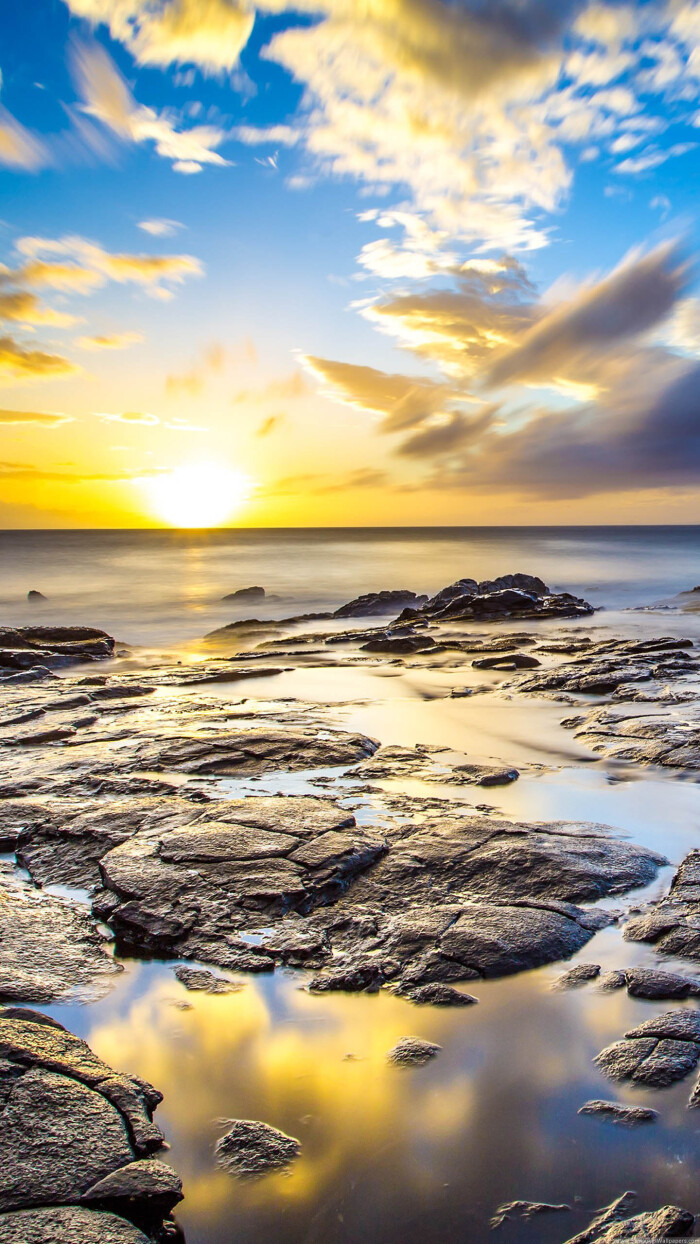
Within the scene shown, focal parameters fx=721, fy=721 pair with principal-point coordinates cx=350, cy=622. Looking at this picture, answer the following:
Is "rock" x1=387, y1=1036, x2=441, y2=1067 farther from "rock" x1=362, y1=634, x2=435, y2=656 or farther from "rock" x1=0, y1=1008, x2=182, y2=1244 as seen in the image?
"rock" x1=362, y1=634, x2=435, y2=656

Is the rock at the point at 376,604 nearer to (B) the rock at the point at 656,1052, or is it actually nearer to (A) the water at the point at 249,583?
(A) the water at the point at 249,583

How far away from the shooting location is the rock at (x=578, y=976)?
9.45ft

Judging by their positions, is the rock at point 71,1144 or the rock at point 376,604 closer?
the rock at point 71,1144

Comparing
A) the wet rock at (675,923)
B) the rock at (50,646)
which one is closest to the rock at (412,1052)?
the wet rock at (675,923)

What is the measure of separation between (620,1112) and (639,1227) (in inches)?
16.2

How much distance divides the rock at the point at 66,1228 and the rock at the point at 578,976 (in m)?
1.76

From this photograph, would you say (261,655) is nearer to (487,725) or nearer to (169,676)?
(169,676)

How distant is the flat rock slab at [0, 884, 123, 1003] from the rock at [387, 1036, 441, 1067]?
1207mm

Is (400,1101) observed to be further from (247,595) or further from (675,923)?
(247,595)

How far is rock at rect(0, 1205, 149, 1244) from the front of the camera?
167 cm

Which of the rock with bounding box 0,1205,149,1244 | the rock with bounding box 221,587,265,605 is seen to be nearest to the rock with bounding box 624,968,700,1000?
the rock with bounding box 0,1205,149,1244

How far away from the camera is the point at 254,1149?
216 cm

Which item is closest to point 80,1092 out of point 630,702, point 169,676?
point 630,702

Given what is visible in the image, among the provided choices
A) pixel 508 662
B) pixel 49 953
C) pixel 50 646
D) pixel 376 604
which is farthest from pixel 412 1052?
pixel 376 604
